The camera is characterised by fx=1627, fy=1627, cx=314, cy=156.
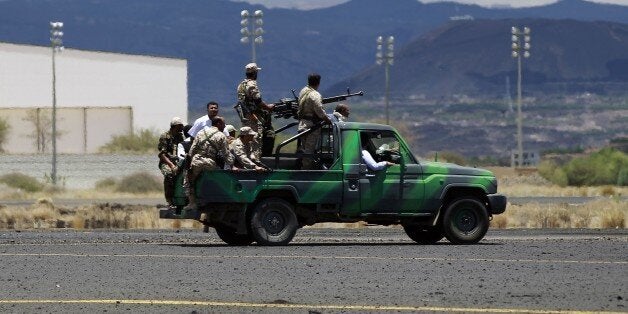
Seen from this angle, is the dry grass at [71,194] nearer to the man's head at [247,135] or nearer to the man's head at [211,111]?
the man's head at [211,111]

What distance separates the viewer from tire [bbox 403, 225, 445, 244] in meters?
25.1

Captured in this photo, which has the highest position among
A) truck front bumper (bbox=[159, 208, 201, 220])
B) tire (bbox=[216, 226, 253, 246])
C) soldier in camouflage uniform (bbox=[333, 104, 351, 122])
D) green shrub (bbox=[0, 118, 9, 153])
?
green shrub (bbox=[0, 118, 9, 153])

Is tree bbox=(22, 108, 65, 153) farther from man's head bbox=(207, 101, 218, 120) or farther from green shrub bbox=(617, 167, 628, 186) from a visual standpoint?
man's head bbox=(207, 101, 218, 120)

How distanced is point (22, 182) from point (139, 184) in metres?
5.73

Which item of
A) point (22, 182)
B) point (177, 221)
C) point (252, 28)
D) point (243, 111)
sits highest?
point (252, 28)

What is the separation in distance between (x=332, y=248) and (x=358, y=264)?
12.1 ft

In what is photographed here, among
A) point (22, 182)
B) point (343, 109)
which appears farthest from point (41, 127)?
point (343, 109)

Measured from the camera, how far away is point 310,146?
79.3 ft

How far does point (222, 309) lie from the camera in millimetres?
14141

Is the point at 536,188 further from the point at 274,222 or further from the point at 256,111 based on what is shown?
the point at 274,222

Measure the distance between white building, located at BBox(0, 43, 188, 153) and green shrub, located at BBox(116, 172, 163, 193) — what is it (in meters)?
12.8

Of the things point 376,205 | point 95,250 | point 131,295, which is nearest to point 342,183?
point 376,205

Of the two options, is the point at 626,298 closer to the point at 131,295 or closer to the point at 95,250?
the point at 131,295

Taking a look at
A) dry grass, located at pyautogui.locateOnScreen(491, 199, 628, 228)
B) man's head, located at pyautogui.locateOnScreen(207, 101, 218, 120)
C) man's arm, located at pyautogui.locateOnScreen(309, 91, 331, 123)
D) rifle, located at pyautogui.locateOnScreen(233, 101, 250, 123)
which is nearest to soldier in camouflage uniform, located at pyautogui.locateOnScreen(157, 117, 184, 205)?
man's head, located at pyautogui.locateOnScreen(207, 101, 218, 120)
